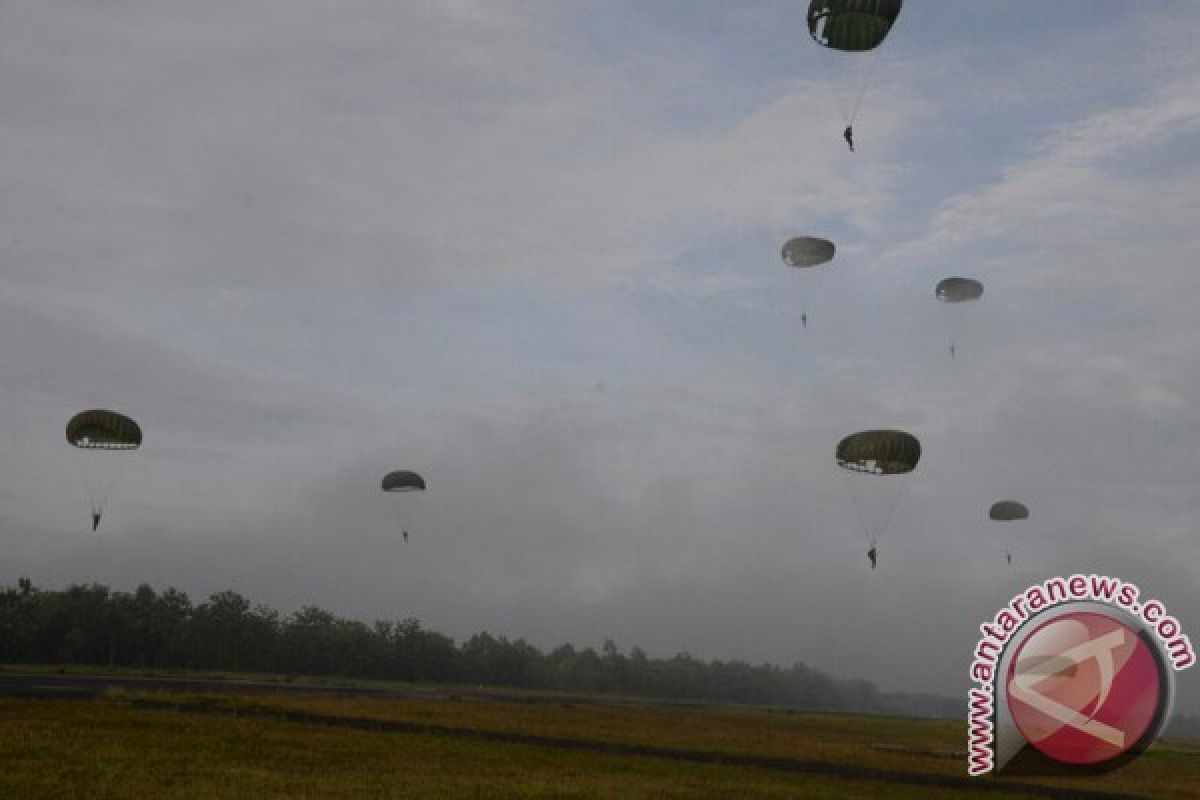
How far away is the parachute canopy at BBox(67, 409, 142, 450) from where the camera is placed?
53.9 metres

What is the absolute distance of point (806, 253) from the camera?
5809 cm

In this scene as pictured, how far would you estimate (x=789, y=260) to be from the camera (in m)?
58.1

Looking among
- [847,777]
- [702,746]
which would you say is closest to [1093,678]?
[847,777]

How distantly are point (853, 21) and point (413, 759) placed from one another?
110 feet

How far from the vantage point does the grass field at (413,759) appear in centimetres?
2794

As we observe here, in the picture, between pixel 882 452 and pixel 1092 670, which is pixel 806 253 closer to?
pixel 882 452

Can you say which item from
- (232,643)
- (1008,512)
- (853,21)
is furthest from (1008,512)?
(232,643)

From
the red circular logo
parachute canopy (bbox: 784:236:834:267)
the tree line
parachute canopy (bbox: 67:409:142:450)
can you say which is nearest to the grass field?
the red circular logo

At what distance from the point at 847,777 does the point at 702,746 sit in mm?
11603

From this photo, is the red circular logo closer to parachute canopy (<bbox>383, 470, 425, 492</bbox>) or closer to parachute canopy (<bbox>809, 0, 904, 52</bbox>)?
parachute canopy (<bbox>809, 0, 904, 52</bbox>)

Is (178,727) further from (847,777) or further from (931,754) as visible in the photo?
(931,754)

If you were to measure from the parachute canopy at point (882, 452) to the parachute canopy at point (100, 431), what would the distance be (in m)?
38.0

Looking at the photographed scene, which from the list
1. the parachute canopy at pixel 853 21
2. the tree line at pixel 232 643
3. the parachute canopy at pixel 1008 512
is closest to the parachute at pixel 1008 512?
the parachute canopy at pixel 1008 512

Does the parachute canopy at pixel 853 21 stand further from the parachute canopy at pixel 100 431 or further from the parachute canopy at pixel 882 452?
the parachute canopy at pixel 100 431
